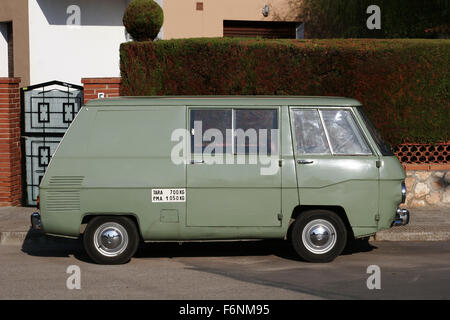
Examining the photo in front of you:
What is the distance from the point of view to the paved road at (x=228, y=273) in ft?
24.2

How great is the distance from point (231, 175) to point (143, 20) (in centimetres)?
602

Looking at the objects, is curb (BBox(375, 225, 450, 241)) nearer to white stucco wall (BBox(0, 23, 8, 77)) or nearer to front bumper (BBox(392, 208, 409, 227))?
front bumper (BBox(392, 208, 409, 227))

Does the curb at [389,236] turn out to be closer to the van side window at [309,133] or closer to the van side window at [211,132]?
the van side window at [309,133]

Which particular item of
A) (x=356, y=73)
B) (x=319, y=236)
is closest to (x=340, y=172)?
(x=319, y=236)

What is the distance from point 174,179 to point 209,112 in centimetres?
90

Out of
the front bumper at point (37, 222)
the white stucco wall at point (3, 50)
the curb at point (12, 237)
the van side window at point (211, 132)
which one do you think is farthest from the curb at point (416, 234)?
the white stucco wall at point (3, 50)

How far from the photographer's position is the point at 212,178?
29.1ft

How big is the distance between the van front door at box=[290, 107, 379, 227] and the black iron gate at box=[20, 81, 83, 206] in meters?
5.29

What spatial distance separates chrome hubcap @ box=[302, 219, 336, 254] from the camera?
29.5 feet

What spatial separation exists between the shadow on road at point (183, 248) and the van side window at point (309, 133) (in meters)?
1.37

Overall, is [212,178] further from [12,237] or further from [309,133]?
[12,237]

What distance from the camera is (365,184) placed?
891 cm
